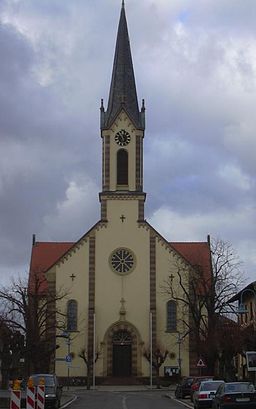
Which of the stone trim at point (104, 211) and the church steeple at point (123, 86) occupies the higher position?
the church steeple at point (123, 86)

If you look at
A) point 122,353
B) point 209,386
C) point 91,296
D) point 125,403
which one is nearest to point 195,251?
point 91,296

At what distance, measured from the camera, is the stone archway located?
6544 centimetres

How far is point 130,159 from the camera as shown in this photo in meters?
69.4

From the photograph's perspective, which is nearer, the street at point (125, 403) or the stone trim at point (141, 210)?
the street at point (125, 403)

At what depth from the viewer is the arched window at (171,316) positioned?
217 feet

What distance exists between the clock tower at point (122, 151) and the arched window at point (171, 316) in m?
8.42

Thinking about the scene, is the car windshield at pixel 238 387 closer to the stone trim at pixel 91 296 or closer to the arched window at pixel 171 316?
the stone trim at pixel 91 296

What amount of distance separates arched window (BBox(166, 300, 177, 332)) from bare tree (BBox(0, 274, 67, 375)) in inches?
375

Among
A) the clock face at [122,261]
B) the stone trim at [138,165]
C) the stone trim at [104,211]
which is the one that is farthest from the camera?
the stone trim at [138,165]

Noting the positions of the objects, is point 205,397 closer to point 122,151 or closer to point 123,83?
point 122,151

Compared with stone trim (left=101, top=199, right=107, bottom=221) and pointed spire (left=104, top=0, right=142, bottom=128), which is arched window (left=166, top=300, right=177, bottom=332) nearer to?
stone trim (left=101, top=199, right=107, bottom=221)

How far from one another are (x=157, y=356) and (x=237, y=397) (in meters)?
38.2

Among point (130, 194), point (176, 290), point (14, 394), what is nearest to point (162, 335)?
point (176, 290)

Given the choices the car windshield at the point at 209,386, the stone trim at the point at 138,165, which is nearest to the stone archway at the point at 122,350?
the stone trim at the point at 138,165
